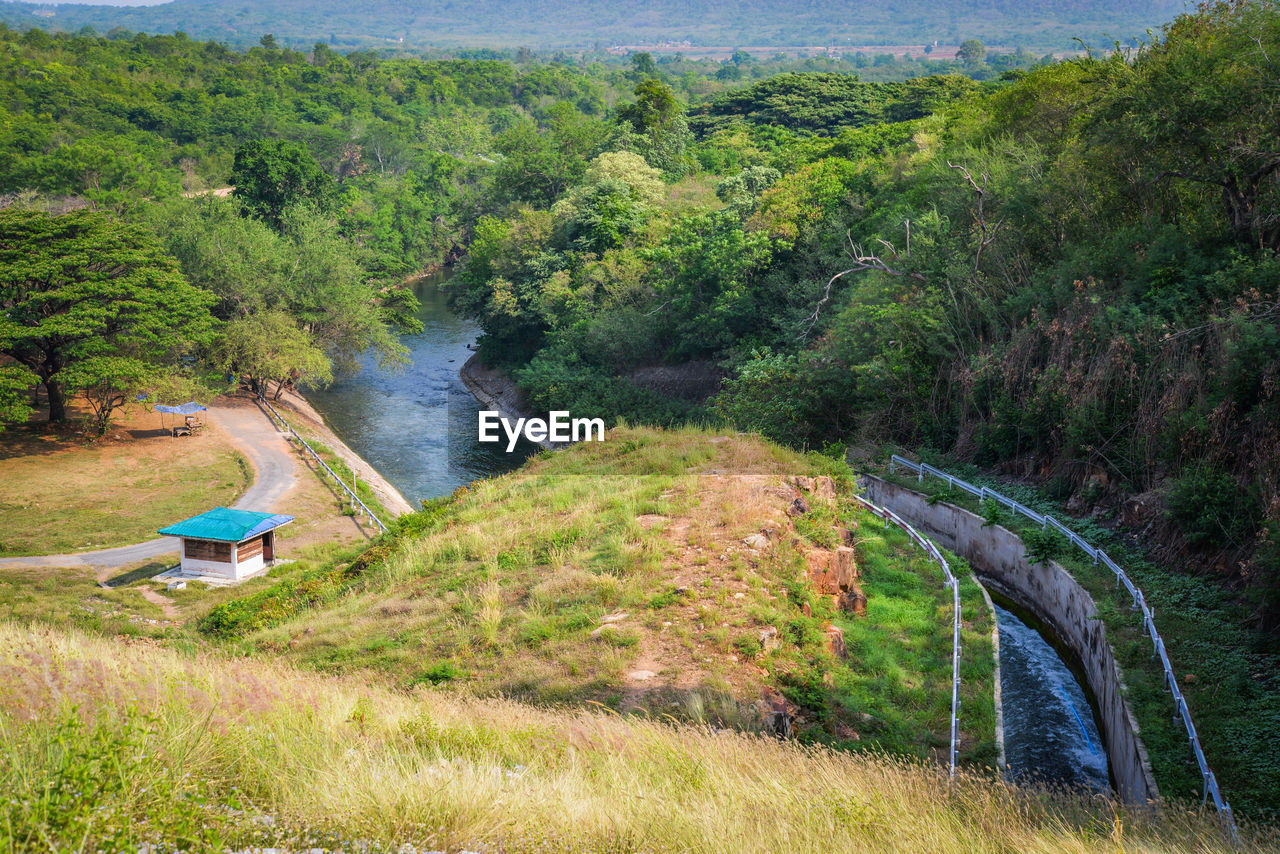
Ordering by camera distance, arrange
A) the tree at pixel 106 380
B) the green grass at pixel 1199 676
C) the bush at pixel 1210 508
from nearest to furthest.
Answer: the green grass at pixel 1199 676, the bush at pixel 1210 508, the tree at pixel 106 380

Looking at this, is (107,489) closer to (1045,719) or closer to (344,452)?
(344,452)

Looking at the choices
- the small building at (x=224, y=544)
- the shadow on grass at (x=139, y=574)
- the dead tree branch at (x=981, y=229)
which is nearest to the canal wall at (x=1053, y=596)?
the dead tree branch at (x=981, y=229)

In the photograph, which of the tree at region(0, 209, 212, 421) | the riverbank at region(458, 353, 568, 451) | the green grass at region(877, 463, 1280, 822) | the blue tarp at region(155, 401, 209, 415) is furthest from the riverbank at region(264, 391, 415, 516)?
the green grass at region(877, 463, 1280, 822)

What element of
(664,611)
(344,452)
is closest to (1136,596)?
(664,611)

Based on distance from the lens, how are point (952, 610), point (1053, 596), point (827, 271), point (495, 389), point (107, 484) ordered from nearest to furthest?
point (952, 610) < point (1053, 596) < point (107, 484) < point (827, 271) < point (495, 389)

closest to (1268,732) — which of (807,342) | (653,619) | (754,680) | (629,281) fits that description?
(754,680)

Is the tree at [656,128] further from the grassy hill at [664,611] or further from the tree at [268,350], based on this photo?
the grassy hill at [664,611]
